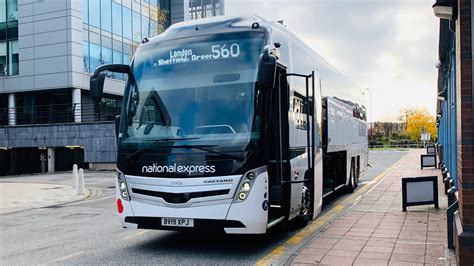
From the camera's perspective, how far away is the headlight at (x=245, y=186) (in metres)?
6.14

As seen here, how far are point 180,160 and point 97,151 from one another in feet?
73.8

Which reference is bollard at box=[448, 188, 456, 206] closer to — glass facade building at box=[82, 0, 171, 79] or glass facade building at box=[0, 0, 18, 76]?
glass facade building at box=[82, 0, 171, 79]

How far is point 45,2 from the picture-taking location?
3650 centimetres

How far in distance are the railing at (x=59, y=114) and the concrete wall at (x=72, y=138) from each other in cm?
159

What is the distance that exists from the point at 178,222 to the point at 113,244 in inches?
71.3

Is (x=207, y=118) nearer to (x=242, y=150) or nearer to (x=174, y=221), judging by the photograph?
(x=242, y=150)

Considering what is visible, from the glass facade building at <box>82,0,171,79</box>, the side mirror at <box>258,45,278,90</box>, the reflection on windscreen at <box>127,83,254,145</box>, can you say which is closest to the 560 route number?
the reflection on windscreen at <box>127,83,254,145</box>

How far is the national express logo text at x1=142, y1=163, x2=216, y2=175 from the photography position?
622 centimetres

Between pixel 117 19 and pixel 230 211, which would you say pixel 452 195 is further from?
pixel 117 19

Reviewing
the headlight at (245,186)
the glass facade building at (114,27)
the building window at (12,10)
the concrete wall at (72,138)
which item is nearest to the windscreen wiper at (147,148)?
the headlight at (245,186)

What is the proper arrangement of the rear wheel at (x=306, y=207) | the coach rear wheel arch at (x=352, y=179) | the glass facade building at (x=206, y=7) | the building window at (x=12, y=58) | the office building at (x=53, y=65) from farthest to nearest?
the glass facade building at (x=206, y=7)
the building window at (x=12, y=58)
the office building at (x=53, y=65)
the coach rear wheel arch at (x=352, y=179)
the rear wheel at (x=306, y=207)

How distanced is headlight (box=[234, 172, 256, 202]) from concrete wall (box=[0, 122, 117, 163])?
21.9 metres

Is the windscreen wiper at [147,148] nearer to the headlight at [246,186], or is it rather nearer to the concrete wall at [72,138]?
the headlight at [246,186]

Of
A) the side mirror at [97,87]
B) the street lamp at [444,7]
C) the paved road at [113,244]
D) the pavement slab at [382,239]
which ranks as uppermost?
the street lamp at [444,7]
